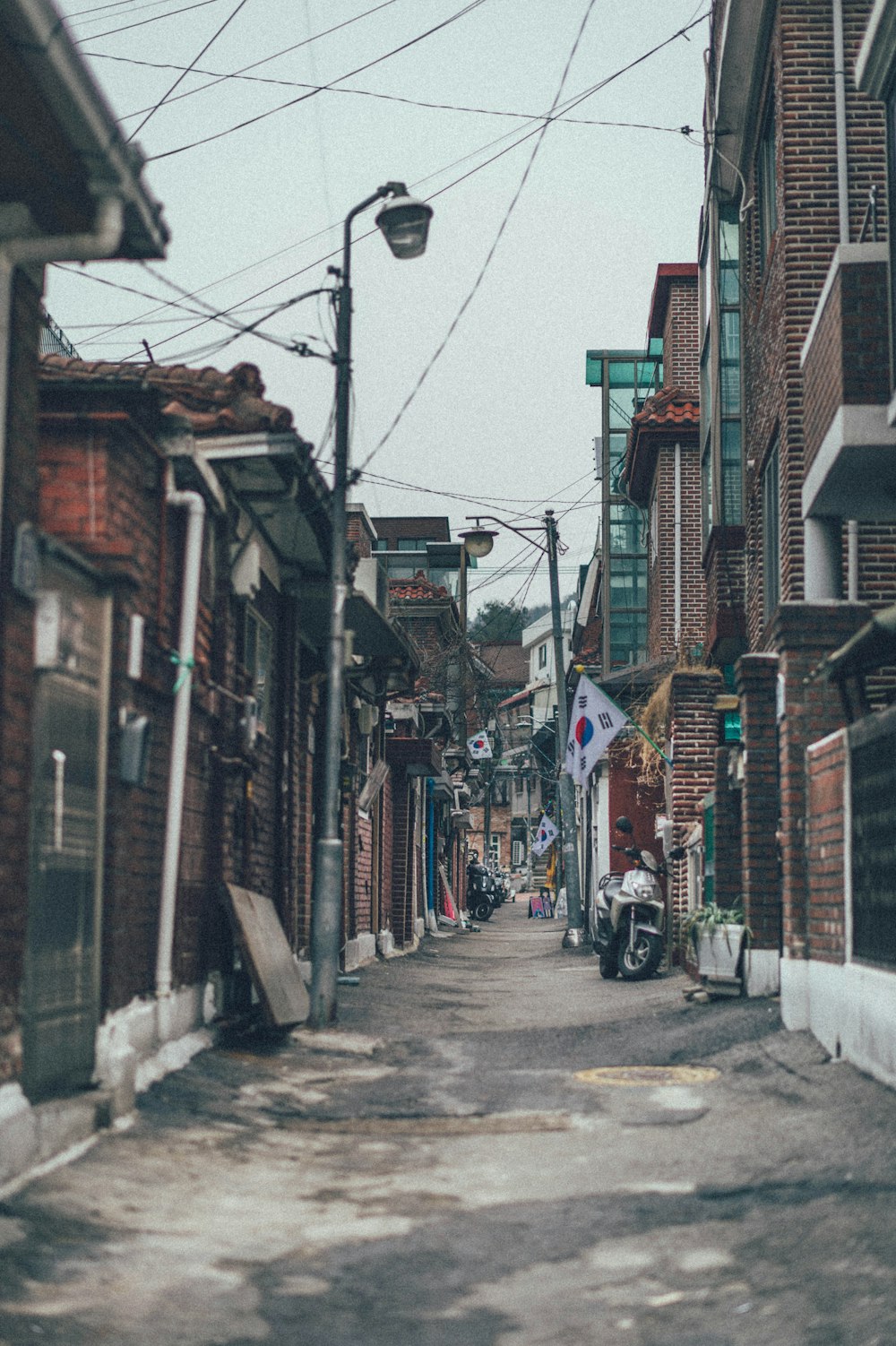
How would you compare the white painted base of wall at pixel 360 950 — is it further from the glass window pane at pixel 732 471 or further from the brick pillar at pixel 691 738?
the glass window pane at pixel 732 471

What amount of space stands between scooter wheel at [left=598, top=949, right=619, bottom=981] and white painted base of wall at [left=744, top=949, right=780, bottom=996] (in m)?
5.45

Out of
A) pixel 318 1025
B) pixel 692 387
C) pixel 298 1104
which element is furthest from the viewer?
pixel 692 387

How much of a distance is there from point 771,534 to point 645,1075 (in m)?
7.21

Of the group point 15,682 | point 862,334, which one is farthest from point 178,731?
point 862,334

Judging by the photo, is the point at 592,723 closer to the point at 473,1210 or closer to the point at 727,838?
the point at 727,838

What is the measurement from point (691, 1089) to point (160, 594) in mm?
4375

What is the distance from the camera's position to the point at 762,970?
12672 mm

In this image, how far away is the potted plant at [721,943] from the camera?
12.7m

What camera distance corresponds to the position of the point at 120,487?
25.9 ft

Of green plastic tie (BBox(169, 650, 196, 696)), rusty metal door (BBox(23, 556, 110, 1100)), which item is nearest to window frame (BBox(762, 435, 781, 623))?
green plastic tie (BBox(169, 650, 196, 696))

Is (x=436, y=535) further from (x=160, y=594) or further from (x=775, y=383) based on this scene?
(x=160, y=594)

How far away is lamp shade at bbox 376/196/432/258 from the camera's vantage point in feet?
41.1

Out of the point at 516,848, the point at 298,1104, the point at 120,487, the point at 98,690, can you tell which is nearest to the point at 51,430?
the point at 120,487

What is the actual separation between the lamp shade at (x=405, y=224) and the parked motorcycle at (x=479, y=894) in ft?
125
